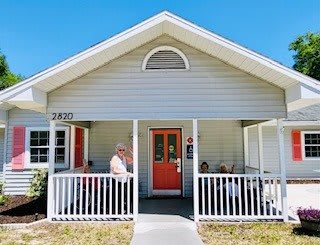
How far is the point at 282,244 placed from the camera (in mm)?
6070

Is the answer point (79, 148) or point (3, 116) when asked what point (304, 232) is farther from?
point (3, 116)

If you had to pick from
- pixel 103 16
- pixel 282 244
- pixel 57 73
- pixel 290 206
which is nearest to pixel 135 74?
pixel 57 73

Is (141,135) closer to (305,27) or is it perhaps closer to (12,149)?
(12,149)

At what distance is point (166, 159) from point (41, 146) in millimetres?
4714

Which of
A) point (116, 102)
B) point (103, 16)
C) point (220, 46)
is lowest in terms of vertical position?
point (116, 102)

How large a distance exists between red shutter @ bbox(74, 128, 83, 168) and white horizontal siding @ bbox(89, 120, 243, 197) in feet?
1.30

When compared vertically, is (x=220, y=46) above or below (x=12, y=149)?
above

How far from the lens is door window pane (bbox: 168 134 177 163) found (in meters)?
11.2

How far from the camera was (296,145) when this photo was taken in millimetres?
14648

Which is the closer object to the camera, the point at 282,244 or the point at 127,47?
the point at 282,244

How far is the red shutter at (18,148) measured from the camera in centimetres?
1186

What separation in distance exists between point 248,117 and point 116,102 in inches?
127

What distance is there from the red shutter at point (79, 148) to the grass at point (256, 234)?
199 inches

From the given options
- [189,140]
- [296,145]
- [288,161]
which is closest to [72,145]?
[189,140]
